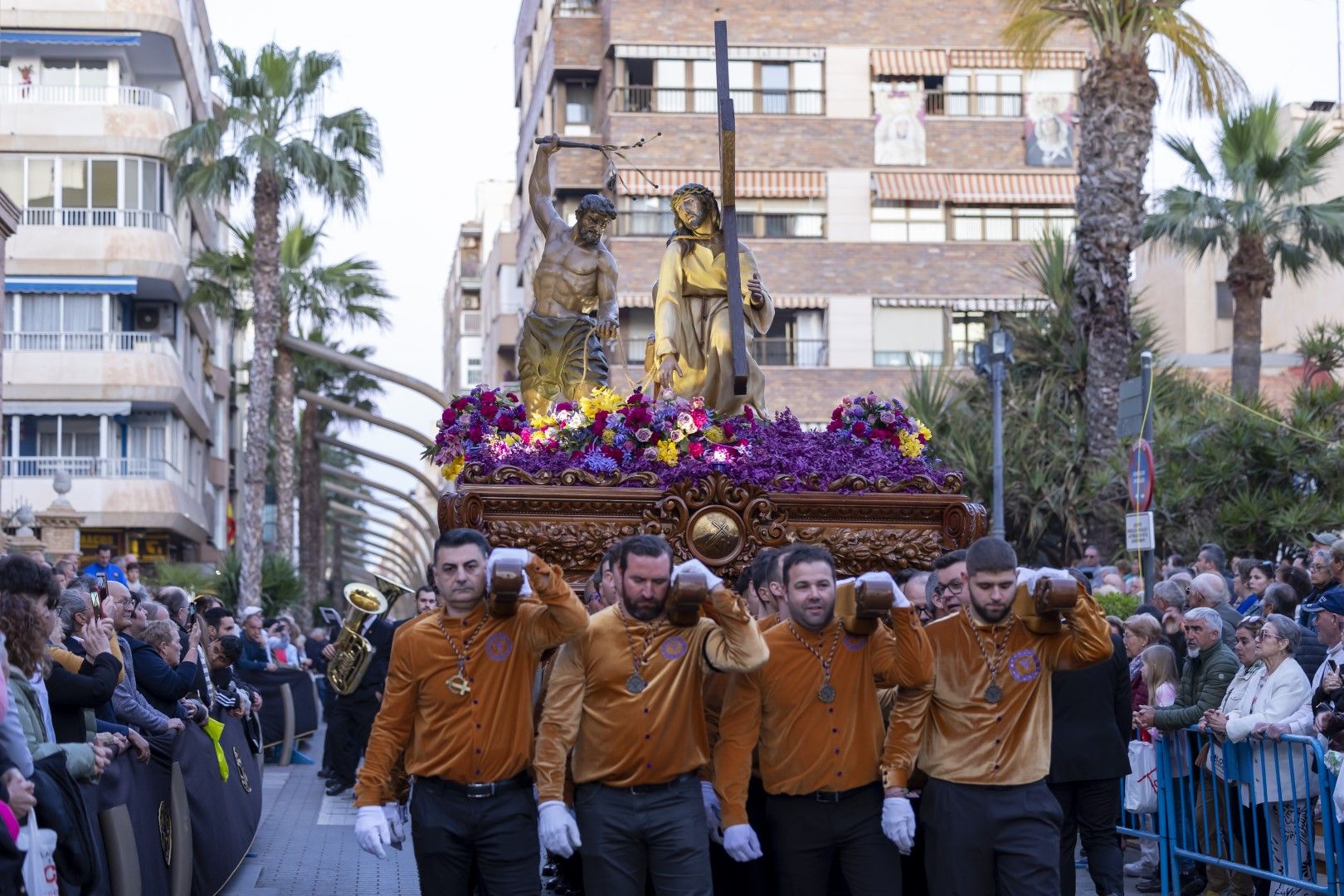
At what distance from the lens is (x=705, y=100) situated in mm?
43469

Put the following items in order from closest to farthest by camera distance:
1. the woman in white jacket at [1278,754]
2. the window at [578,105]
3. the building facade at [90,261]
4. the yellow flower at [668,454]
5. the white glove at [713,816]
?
the white glove at [713,816] → the woman in white jacket at [1278,754] → the yellow flower at [668,454] → the building facade at [90,261] → the window at [578,105]

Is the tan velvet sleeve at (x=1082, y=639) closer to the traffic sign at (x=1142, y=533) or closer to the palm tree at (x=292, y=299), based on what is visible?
the traffic sign at (x=1142, y=533)

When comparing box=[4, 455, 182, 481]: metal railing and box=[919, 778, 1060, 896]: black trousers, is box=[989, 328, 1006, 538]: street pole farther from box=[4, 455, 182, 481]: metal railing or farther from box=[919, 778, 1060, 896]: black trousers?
box=[4, 455, 182, 481]: metal railing

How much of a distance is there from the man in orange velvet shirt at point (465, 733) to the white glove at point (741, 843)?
0.73 metres

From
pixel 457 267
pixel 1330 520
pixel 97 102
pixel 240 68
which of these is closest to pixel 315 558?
pixel 97 102

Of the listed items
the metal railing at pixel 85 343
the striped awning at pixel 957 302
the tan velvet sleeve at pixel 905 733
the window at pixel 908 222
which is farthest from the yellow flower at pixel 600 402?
the window at pixel 908 222

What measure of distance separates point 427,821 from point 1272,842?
476cm

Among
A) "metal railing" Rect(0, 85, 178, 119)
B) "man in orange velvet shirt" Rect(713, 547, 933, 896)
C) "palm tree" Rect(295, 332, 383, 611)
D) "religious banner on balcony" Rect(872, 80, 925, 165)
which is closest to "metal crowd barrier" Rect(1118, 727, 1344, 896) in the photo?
"man in orange velvet shirt" Rect(713, 547, 933, 896)

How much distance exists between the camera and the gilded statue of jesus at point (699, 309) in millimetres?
12281

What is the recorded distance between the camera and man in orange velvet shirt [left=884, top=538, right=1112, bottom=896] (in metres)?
7.53

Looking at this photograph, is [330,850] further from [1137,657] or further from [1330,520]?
[1330,520]

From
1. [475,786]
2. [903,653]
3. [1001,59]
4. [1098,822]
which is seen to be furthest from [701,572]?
[1001,59]

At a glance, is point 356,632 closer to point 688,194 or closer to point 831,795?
point 688,194

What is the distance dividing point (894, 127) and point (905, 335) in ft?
15.2
